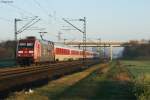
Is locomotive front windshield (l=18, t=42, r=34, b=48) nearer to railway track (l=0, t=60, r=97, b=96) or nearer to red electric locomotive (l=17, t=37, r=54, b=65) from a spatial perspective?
red electric locomotive (l=17, t=37, r=54, b=65)

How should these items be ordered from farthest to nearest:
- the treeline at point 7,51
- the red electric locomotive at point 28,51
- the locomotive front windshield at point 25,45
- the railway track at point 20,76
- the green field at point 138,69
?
the treeline at point 7,51, the locomotive front windshield at point 25,45, the red electric locomotive at point 28,51, the green field at point 138,69, the railway track at point 20,76

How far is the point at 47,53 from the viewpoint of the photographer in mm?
59719

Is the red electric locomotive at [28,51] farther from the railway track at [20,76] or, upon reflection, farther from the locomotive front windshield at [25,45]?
the railway track at [20,76]

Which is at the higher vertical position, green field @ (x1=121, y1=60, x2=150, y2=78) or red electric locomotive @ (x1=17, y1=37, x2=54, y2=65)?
red electric locomotive @ (x1=17, y1=37, x2=54, y2=65)

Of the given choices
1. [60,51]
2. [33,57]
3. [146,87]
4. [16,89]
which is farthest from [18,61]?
[146,87]

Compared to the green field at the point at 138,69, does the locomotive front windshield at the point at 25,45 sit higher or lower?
higher

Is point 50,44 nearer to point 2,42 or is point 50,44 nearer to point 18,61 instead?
point 18,61

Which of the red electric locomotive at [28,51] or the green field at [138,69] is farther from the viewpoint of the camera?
the red electric locomotive at [28,51]

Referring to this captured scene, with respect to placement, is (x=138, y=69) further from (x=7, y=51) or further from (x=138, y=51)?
(x=138, y=51)

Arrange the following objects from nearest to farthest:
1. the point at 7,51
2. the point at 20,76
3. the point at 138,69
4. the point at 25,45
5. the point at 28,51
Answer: the point at 20,76 → the point at 28,51 → the point at 25,45 → the point at 138,69 → the point at 7,51

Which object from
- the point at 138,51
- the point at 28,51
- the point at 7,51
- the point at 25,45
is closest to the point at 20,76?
the point at 28,51

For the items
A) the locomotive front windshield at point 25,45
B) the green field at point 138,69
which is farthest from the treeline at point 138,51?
the locomotive front windshield at point 25,45

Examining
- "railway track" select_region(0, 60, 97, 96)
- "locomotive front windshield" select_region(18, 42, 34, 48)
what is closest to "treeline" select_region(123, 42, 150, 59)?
"locomotive front windshield" select_region(18, 42, 34, 48)

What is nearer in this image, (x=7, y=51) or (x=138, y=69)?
(x=138, y=69)
